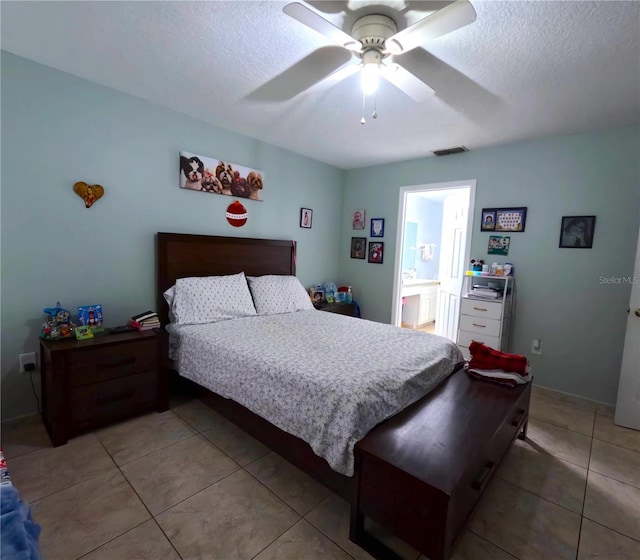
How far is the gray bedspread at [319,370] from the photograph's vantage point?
144 cm

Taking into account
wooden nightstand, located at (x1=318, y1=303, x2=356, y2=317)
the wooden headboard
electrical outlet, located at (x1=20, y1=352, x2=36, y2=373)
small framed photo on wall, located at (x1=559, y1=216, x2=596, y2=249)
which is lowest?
electrical outlet, located at (x1=20, y1=352, x2=36, y2=373)

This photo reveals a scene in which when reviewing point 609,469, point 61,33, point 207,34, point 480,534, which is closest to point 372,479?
point 480,534

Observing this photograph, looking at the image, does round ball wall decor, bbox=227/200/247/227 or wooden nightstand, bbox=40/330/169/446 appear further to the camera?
round ball wall decor, bbox=227/200/247/227

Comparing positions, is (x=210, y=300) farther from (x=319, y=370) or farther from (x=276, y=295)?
(x=319, y=370)

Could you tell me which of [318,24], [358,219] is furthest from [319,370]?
[358,219]

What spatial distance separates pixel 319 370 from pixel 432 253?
15.5 feet

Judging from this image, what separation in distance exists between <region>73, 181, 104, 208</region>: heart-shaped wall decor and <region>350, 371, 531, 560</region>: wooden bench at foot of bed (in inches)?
93.8

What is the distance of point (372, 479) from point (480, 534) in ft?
2.04

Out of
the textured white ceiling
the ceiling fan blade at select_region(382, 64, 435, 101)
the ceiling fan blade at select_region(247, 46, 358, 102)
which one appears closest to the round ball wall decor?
the textured white ceiling

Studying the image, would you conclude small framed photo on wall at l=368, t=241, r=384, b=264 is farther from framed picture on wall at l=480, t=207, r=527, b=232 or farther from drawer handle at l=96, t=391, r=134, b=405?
drawer handle at l=96, t=391, r=134, b=405

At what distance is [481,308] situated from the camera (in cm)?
305

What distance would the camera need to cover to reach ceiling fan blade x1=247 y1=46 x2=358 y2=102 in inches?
70.7

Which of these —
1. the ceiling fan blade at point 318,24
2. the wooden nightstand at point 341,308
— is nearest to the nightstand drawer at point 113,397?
the wooden nightstand at point 341,308

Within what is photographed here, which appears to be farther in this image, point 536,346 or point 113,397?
point 536,346
